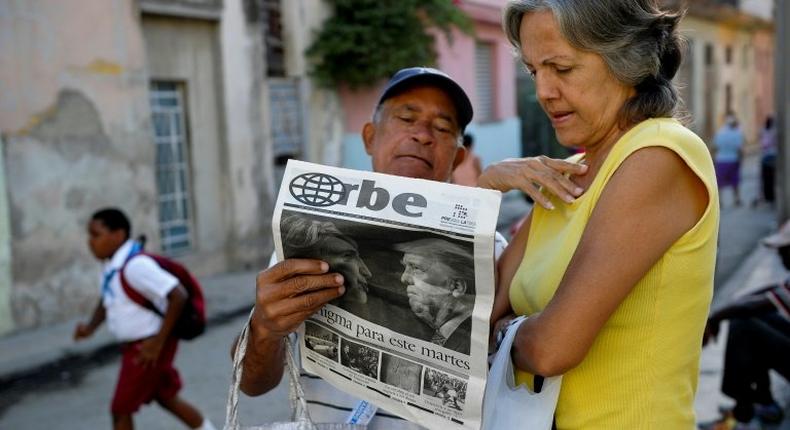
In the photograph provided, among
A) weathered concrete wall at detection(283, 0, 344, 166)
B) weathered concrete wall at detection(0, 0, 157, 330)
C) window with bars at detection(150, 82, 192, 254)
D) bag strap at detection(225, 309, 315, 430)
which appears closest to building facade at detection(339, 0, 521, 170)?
weathered concrete wall at detection(283, 0, 344, 166)

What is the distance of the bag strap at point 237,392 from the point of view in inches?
57.9

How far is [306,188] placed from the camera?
140cm

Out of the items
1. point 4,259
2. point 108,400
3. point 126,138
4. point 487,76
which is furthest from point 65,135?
point 487,76

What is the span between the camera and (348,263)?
1399 mm

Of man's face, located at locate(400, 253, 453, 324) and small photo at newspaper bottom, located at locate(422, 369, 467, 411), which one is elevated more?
man's face, located at locate(400, 253, 453, 324)

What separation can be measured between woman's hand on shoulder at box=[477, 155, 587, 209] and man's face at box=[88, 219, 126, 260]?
308cm

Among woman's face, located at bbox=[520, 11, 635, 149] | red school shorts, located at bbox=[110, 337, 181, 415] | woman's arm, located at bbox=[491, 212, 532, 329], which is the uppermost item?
woman's face, located at bbox=[520, 11, 635, 149]

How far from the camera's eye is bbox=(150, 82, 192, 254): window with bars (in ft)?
28.9

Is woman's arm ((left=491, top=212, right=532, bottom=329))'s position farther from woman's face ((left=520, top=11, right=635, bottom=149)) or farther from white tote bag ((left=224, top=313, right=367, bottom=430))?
white tote bag ((left=224, top=313, right=367, bottom=430))

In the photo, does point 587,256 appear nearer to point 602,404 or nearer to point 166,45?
point 602,404

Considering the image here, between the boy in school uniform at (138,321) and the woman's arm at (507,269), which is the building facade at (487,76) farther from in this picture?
the woman's arm at (507,269)

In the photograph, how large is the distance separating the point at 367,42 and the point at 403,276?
10.1m

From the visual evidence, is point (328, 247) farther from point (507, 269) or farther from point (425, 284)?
point (507, 269)

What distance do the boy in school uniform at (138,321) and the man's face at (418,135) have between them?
89.2 inches
